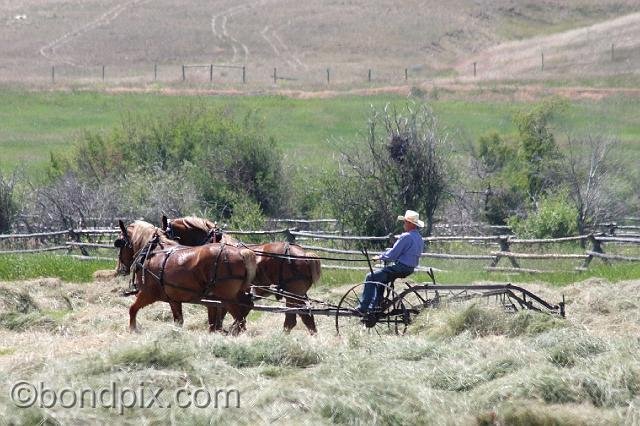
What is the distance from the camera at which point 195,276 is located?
14.6 meters

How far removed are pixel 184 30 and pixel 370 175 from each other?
211ft

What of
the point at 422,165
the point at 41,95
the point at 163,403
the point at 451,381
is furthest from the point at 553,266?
the point at 41,95

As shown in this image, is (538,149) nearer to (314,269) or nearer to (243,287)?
(314,269)

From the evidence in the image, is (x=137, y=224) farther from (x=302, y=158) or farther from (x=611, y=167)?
(x=302, y=158)

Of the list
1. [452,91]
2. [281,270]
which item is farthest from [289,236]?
[452,91]

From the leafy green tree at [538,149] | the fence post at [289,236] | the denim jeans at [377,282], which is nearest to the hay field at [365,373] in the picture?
the denim jeans at [377,282]

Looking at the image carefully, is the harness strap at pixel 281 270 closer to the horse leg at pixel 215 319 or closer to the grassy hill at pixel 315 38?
the horse leg at pixel 215 319

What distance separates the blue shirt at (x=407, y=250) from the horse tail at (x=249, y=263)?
5.58 ft

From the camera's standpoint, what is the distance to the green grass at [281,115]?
5075 cm

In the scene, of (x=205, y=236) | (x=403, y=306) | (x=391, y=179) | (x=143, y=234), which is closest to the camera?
(x=403, y=306)

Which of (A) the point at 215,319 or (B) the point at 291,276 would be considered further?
(B) the point at 291,276

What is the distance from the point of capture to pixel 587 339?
1198 centimetres

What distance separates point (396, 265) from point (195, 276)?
2.51 m

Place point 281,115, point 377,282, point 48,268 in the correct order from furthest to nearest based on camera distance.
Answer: point 281,115, point 48,268, point 377,282
